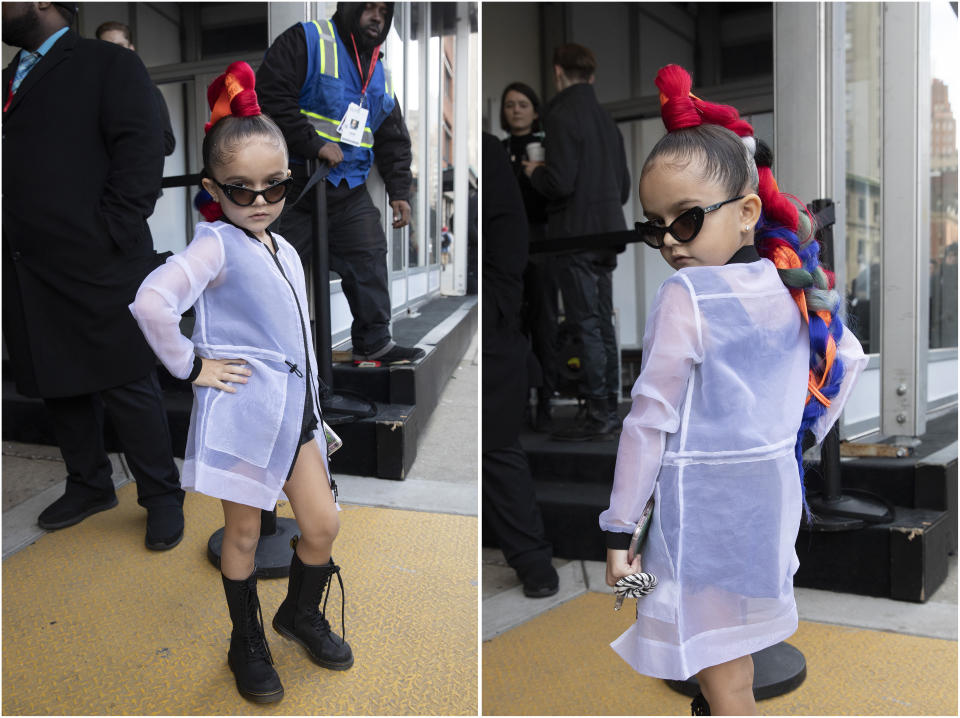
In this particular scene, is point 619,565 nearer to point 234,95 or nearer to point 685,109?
point 685,109

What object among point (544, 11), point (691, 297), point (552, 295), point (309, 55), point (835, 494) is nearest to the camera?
point (691, 297)

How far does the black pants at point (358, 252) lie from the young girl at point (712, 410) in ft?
2.51

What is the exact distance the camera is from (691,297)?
3.62ft

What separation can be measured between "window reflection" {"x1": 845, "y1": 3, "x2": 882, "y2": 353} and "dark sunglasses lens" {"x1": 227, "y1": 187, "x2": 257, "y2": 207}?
210cm

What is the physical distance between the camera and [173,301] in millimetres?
1348

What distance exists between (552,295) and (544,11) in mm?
2727

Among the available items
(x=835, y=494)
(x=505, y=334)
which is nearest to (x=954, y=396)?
(x=835, y=494)

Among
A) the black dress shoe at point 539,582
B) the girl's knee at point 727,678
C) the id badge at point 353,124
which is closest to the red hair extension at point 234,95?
the id badge at point 353,124

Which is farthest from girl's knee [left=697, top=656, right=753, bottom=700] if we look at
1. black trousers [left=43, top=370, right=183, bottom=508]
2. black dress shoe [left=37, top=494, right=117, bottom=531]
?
black dress shoe [left=37, top=494, right=117, bottom=531]

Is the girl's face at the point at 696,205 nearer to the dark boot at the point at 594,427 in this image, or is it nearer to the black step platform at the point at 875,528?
the black step platform at the point at 875,528

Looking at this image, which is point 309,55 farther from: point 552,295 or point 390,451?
point 552,295

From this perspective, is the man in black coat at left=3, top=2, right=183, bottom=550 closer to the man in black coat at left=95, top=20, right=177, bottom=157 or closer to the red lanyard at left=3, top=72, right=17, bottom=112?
the red lanyard at left=3, top=72, right=17, bottom=112

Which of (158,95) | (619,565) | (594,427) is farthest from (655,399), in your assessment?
(594,427)

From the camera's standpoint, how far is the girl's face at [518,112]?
10.9 ft
